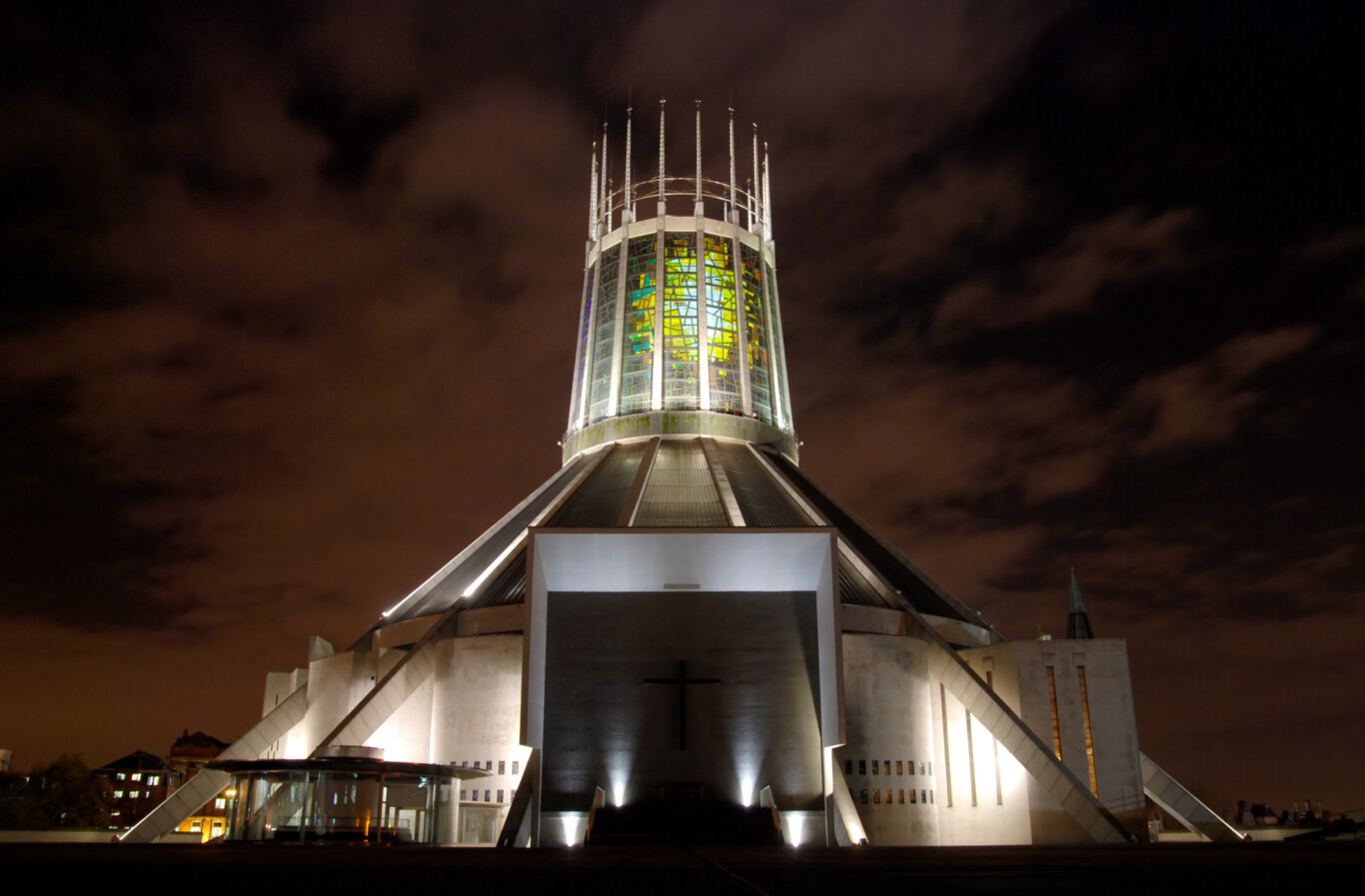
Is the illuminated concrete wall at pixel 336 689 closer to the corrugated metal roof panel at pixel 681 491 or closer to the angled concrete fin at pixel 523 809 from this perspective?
the angled concrete fin at pixel 523 809

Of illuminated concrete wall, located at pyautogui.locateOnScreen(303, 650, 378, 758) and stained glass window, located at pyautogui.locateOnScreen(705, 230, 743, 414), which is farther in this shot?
stained glass window, located at pyautogui.locateOnScreen(705, 230, 743, 414)

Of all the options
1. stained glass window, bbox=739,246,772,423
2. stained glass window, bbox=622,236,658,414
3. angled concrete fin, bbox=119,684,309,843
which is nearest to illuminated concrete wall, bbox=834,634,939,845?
stained glass window, bbox=739,246,772,423

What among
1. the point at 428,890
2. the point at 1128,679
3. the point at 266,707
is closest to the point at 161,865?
the point at 428,890

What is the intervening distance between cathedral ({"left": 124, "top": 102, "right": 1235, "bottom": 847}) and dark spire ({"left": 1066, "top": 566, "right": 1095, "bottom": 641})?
974 centimetres

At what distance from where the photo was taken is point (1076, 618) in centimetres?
3111

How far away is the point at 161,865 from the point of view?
5.50m

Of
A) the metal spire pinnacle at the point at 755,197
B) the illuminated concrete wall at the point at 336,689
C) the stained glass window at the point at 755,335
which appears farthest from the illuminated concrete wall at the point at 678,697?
the metal spire pinnacle at the point at 755,197

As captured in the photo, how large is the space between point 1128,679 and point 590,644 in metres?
10.7

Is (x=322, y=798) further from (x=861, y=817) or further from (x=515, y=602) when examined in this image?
(x=861, y=817)

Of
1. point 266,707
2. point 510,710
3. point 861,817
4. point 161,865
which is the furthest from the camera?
point 266,707

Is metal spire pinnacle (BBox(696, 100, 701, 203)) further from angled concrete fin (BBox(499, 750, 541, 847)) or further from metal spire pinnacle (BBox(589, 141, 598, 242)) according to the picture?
angled concrete fin (BBox(499, 750, 541, 847))

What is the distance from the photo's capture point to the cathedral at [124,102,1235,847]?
1647cm

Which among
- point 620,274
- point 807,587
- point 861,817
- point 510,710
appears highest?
point 620,274

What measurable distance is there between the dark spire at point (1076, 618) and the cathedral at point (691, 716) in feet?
32.0
